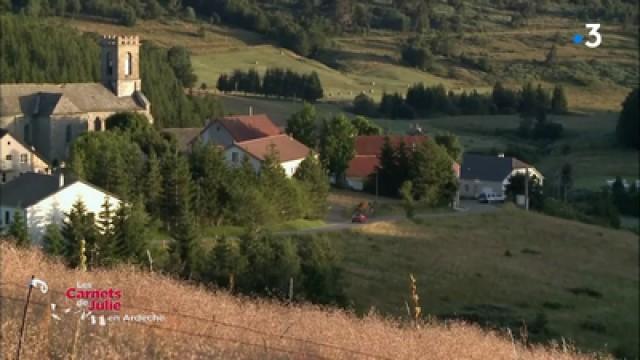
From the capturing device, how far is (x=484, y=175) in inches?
1619

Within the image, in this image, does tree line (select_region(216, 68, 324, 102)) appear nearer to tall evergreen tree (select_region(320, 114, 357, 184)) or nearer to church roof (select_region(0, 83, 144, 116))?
church roof (select_region(0, 83, 144, 116))

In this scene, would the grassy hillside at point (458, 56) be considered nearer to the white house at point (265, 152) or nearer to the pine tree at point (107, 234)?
the white house at point (265, 152)

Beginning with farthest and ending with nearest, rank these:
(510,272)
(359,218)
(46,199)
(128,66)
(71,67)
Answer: (71,67) → (128,66) → (359,218) → (510,272) → (46,199)

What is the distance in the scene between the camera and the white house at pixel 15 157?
37.6m

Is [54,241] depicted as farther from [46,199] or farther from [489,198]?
[489,198]

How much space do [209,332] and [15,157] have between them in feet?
107

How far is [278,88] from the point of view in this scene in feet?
211

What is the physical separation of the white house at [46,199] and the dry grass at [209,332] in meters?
18.7

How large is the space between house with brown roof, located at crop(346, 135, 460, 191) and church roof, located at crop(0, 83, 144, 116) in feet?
29.4

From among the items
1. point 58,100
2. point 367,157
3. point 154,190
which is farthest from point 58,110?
point 154,190

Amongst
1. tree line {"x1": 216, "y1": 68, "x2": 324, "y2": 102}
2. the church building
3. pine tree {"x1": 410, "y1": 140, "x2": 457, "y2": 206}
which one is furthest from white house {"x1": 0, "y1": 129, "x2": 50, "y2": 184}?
tree line {"x1": 216, "y1": 68, "x2": 324, "y2": 102}

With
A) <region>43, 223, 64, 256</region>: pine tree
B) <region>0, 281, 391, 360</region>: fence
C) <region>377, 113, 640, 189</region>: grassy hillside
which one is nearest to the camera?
<region>0, 281, 391, 360</region>: fence

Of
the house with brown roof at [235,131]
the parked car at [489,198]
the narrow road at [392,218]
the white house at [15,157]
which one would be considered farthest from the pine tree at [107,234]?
the parked car at [489,198]

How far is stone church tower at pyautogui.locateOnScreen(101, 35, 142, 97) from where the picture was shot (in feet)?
149
